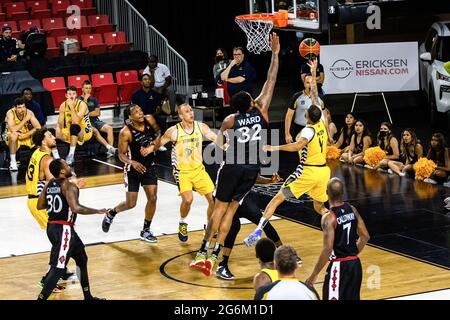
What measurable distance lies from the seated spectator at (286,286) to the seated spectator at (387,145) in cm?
922

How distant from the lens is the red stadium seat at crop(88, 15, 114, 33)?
74.8 ft

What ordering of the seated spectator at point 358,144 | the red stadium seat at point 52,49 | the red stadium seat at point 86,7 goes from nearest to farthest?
the seated spectator at point 358,144 → the red stadium seat at point 52,49 → the red stadium seat at point 86,7

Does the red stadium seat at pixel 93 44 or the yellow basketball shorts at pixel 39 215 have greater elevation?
the red stadium seat at pixel 93 44

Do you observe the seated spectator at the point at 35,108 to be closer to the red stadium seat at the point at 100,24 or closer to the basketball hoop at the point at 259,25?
the basketball hoop at the point at 259,25

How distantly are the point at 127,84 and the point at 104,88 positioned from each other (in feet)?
1.81

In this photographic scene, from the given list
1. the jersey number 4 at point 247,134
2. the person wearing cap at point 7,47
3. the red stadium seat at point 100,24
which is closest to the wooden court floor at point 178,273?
the jersey number 4 at point 247,134

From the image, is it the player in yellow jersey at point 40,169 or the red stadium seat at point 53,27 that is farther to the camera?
the red stadium seat at point 53,27

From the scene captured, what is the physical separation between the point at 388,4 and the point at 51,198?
9.19m

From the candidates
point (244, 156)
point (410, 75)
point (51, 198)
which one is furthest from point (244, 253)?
point (410, 75)

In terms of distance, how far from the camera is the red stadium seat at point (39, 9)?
22516mm

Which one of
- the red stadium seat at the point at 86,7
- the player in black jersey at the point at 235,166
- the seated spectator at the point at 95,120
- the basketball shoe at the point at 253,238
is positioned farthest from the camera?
the red stadium seat at the point at 86,7

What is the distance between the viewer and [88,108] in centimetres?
1850

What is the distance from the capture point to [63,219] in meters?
9.77

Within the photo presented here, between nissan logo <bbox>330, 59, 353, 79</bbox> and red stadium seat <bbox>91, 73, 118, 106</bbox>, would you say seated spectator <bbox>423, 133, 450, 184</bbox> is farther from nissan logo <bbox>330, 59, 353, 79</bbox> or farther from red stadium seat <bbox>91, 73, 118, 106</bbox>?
red stadium seat <bbox>91, 73, 118, 106</bbox>
